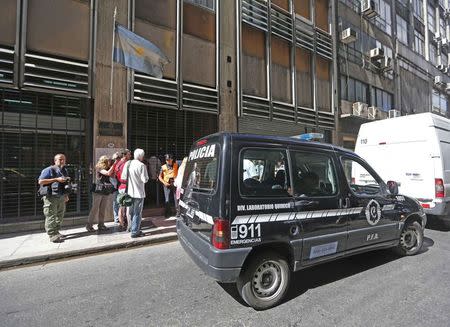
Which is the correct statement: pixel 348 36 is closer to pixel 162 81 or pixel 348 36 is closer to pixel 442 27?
pixel 162 81

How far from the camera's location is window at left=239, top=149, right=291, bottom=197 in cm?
328

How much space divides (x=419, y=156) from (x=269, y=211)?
5.18 m

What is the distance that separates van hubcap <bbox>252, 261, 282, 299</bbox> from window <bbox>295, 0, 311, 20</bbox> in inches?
538

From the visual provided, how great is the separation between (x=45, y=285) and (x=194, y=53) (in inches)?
320

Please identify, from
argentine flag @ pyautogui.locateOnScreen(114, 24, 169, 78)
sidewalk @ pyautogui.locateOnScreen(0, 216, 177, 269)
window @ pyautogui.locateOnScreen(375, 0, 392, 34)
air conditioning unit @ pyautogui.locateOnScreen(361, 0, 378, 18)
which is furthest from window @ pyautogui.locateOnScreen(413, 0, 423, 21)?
sidewalk @ pyautogui.locateOnScreen(0, 216, 177, 269)

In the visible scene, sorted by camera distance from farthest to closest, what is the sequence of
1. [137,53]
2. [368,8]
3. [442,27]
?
1. [442,27]
2. [368,8]
3. [137,53]

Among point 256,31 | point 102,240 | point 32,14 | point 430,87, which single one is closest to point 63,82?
point 32,14

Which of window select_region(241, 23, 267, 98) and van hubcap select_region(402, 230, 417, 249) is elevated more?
window select_region(241, 23, 267, 98)

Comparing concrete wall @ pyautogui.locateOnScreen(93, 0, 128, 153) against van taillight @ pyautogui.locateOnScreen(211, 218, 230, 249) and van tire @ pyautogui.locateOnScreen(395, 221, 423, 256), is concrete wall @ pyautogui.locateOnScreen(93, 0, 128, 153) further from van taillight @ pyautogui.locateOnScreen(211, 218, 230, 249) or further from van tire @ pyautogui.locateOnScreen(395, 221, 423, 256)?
van tire @ pyautogui.locateOnScreen(395, 221, 423, 256)

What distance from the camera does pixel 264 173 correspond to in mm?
3494

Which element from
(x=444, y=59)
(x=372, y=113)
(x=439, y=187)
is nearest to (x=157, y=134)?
(x=439, y=187)

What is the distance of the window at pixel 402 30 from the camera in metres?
22.3

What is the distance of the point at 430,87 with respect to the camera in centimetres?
2645

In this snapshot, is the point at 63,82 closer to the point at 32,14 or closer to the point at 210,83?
the point at 32,14
